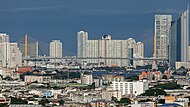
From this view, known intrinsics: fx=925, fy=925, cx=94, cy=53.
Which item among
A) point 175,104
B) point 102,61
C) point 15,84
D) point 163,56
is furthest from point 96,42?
point 175,104

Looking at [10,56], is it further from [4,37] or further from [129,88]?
[129,88]

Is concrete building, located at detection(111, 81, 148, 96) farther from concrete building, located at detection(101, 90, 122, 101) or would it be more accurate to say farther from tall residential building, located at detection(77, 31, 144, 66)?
tall residential building, located at detection(77, 31, 144, 66)

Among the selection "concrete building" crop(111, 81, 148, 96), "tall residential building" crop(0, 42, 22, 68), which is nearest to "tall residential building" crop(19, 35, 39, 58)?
"tall residential building" crop(0, 42, 22, 68)

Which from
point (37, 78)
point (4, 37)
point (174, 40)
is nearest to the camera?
point (37, 78)

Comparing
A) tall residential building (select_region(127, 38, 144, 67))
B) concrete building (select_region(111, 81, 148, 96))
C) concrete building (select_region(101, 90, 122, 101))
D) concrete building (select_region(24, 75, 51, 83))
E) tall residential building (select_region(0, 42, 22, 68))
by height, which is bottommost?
concrete building (select_region(101, 90, 122, 101))

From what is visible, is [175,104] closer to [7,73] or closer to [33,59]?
[7,73]

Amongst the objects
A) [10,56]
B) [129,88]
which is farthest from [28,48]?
[129,88]

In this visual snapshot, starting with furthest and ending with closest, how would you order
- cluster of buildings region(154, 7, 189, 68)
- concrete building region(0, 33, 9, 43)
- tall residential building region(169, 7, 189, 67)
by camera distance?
1. concrete building region(0, 33, 9, 43)
2. cluster of buildings region(154, 7, 189, 68)
3. tall residential building region(169, 7, 189, 67)

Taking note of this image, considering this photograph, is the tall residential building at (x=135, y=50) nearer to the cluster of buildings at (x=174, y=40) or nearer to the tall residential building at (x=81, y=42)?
the cluster of buildings at (x=174, y=40)
